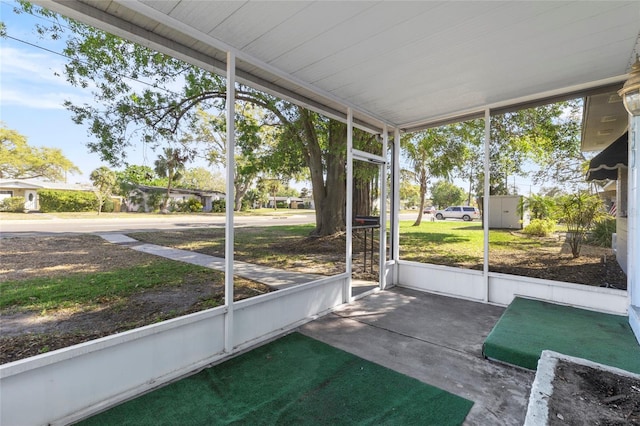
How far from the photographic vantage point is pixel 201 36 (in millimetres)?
2248

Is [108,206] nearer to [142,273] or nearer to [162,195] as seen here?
[162,195]

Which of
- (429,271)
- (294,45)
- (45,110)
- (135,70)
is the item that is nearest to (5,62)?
(45,110)

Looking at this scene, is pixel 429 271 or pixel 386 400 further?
pixel 429 271

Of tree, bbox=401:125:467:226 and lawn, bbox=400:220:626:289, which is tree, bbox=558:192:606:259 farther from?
tree, bbox=401:125:467:226

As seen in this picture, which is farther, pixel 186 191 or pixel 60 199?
pixel 186 191

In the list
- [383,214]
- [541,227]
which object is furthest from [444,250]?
[383,214]

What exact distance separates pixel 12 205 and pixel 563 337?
11131 mm

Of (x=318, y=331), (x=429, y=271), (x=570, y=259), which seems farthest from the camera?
(x=570, y=259)

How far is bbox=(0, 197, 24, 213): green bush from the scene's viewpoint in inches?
256

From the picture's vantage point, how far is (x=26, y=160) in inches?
210

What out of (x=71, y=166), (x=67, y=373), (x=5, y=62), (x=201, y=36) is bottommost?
(x=67, y=373)

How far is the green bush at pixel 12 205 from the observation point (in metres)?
6.50

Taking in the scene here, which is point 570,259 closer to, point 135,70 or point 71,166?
point 135,70

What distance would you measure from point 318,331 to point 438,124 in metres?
3.58
